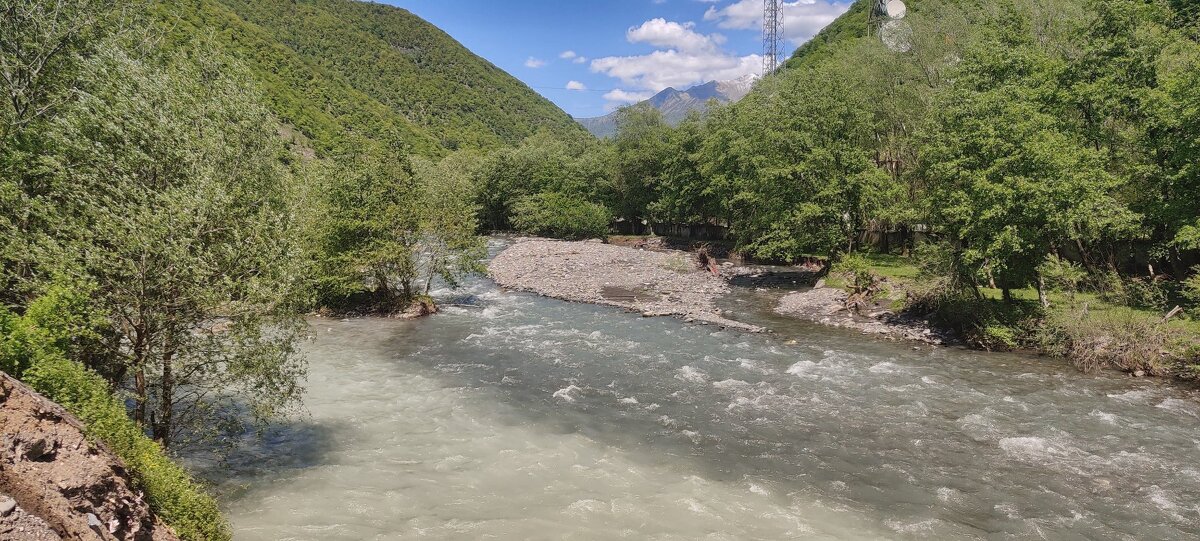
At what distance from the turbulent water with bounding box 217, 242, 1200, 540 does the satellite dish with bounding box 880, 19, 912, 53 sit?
3373 cm

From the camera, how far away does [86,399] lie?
30.2ft

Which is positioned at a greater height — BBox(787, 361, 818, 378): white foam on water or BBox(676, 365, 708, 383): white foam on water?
BBox(787, 361, 818, 378): white foam on water

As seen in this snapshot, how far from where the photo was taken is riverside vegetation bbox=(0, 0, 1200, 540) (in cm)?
1102

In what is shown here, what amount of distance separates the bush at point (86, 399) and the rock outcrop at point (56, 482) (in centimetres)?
59

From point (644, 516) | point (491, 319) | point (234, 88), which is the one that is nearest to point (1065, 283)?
point (644, 516)

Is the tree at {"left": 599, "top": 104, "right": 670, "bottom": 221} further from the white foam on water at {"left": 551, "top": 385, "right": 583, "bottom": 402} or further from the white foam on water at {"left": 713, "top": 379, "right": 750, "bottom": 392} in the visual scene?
the white foam on water at {"left": 551, "top": 385, "right": 583, "bottom": 402}

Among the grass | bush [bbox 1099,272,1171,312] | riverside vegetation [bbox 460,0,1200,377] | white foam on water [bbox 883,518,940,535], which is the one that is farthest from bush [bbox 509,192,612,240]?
white foam on water [bbox 883,518,940,535]

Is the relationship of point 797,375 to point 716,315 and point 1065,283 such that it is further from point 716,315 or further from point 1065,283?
point 1065,283

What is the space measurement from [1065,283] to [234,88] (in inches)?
1293

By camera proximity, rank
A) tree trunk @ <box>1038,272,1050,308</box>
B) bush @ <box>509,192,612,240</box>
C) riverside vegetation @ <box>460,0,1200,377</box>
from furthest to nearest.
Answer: bush @ <box>509,192,612,240</box>, tree trunk @ <box>1038,272,1050,308</box>, riverside vegetation @ <box>460,0,1200,377</box>

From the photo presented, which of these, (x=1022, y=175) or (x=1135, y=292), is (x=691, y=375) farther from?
(x=1135, y=292)

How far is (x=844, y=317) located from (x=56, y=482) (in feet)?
101

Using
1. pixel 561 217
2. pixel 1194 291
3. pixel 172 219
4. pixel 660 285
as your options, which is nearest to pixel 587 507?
pixel 172 219

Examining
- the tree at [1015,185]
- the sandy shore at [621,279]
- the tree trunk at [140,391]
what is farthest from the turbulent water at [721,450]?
the sandy shore at [621,279]
